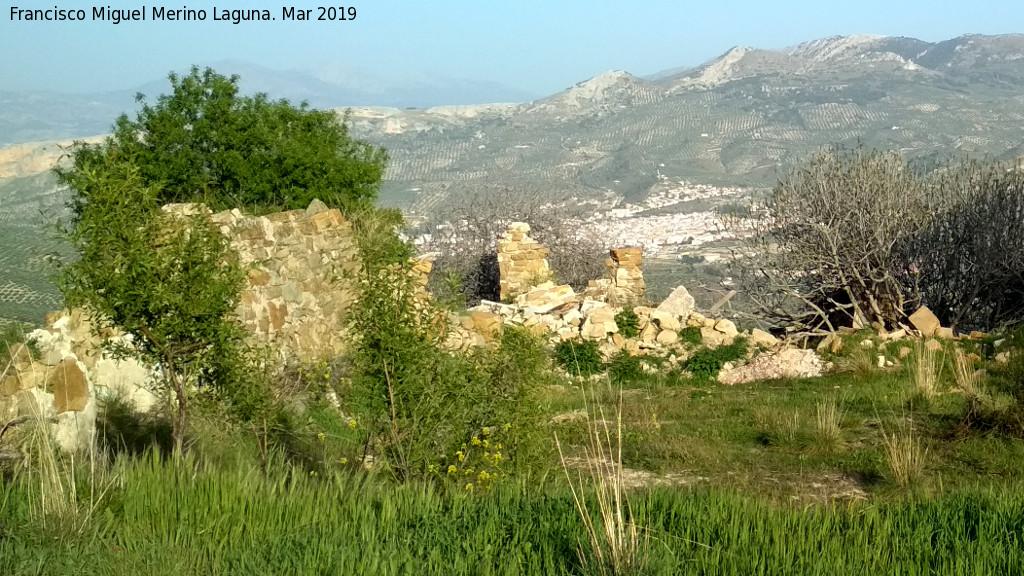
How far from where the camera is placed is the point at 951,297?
2016 centimetres

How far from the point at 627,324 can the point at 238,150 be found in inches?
335

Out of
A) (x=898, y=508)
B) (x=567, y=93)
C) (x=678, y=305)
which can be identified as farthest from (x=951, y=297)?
(x=567, y=93)

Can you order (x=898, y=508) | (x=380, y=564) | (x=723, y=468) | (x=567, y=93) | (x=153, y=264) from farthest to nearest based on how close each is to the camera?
1. (x=567, y=93)
2. (x=723, y=468)
3. (x=153, y=264)
4. (x=898, y=508)
5. (x=380, y=564)

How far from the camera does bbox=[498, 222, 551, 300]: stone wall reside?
910 inches

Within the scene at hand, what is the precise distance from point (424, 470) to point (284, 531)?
167 cm

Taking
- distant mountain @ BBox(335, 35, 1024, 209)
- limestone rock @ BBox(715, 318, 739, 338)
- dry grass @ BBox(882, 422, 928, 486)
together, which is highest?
distant mountain @ BBox(335, 35, 1024, 209)

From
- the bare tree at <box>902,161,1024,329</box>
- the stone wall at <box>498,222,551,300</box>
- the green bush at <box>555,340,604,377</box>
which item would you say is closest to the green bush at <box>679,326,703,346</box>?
the green bush at <box>555,340,604,377</box>

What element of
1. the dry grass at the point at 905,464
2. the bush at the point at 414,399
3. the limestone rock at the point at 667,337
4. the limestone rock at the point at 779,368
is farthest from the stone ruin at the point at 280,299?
the limestone rock at the point at 779,368

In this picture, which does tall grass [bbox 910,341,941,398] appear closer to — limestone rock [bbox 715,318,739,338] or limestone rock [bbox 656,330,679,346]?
limestone rock [bbox 715,318,739,338]

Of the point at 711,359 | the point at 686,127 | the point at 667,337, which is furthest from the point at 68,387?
the point at 686,127

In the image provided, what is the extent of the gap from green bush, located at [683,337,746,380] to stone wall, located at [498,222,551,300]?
24.5 ft

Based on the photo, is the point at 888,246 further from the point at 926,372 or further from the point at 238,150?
the point at 238,150

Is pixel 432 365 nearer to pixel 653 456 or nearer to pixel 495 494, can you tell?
pixel 495 494

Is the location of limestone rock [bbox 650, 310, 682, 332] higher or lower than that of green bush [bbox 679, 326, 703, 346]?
higher
